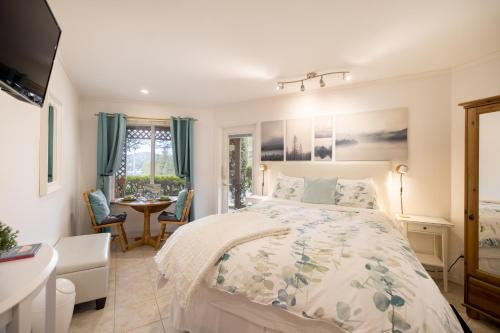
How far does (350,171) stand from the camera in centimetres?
315

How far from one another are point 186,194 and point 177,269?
210 cm

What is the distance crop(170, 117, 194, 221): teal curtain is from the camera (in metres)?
4.36

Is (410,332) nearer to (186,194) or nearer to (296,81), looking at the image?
(296,81)

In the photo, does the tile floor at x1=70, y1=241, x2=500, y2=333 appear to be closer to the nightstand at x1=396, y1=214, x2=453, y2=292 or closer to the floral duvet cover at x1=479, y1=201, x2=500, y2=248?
the nightstand at x1=396, y1=214, x2=453, y2=292

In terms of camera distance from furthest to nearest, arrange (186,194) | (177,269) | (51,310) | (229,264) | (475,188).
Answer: (186,194) < (475,188) < (177,269) < (229,264) < (51,310)

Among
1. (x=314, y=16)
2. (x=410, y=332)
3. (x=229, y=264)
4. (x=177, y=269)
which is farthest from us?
(x=314, y=16)

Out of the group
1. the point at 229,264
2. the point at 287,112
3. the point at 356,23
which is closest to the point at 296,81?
the point at 287,112

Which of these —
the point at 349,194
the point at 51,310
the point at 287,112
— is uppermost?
the point at 287,112

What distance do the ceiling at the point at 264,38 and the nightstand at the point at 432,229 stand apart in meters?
1.77

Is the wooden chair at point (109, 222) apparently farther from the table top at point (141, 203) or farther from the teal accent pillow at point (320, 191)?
the teal accent pillow at point (320, 191)

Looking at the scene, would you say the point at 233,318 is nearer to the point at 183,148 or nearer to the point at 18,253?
the point at 18,253

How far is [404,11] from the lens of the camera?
5.56 ft

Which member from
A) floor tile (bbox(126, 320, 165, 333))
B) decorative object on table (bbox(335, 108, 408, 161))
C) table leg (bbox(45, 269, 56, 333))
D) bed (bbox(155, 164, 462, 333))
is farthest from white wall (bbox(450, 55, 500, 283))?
table leg (bbox(45, 269, 56, 333))

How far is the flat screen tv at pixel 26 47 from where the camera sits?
941 millimetres
